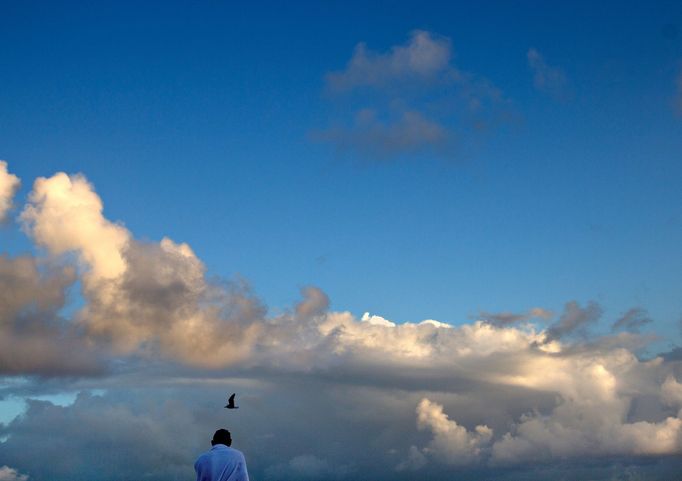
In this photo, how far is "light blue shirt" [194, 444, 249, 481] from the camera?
2833cm

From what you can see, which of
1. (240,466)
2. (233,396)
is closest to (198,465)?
(240,466)

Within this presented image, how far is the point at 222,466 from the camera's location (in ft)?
93.0

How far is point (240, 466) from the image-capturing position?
93.2ft

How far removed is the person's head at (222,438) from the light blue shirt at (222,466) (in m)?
0.32

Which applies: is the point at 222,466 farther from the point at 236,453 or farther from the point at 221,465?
the point at 236,453

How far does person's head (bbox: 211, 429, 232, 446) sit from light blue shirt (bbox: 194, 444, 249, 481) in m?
0.32

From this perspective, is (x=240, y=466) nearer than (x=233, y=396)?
Yes

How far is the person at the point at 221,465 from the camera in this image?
28328 millimetres

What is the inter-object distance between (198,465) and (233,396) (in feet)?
36.8

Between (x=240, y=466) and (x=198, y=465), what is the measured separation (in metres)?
1.09

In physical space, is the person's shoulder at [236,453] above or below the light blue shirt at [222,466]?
above

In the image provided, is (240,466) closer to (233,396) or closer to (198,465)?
(198,465)

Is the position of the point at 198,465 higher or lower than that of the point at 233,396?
lower

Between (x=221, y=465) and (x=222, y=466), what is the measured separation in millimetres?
36
